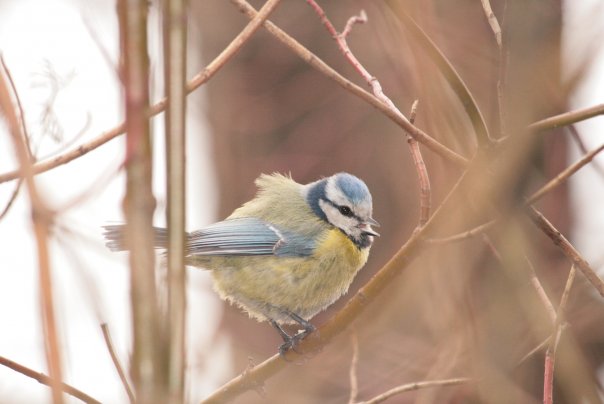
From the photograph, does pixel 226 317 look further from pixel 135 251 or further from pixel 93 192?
pixel 135 251

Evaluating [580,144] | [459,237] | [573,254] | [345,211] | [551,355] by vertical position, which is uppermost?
[345,211]

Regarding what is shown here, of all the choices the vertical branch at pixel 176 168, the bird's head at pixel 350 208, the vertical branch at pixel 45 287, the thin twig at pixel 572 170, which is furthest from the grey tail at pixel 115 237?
the vertical branch at pixel 176 168

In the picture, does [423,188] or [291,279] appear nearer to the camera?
[423,188]

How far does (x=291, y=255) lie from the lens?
11.5 ft

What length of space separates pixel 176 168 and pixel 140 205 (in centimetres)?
7

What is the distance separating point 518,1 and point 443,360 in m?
2.10

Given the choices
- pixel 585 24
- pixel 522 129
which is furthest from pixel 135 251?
pixel 585 24

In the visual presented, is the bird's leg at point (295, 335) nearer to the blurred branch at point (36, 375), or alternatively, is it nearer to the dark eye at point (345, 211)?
the dark eye at point (345, 211)

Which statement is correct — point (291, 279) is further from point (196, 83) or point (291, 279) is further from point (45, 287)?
point (45, 287)

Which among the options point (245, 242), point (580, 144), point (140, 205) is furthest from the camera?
point (245, 242)

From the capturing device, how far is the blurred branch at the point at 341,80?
1.88 m

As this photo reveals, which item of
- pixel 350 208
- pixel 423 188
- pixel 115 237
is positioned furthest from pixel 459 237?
pixel 350 208

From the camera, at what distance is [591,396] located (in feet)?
6.39

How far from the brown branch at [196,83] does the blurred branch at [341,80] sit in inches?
2.8
